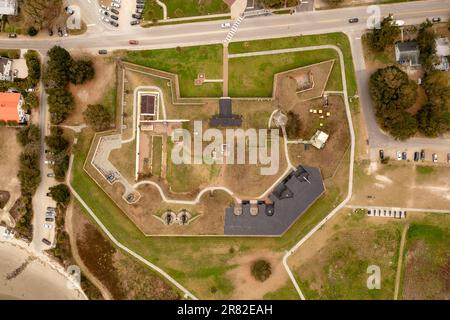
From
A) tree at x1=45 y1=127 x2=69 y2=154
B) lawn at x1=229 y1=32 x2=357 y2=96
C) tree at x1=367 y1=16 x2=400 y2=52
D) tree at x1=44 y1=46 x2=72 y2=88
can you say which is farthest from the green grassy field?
tree at x1=44 y1=46 x2=72 y2=88

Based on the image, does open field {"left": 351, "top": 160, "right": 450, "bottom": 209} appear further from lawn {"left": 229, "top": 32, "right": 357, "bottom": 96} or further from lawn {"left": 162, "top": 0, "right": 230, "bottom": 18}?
lawn {"left": 162, "top": 0, "right": 230, "bottom": 18}

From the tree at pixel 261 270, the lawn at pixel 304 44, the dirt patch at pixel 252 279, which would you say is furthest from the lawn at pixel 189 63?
the tree at pixel 261 270

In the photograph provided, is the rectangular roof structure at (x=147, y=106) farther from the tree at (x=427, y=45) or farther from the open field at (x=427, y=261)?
the open field at (x=427, y=261)

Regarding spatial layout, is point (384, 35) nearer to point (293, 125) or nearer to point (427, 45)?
point (427, 45)

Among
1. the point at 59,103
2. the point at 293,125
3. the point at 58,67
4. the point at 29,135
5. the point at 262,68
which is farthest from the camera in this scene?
the point at 262,68

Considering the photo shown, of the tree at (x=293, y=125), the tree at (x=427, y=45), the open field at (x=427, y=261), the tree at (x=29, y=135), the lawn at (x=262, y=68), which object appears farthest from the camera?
the lawn at (x=262, y=68)

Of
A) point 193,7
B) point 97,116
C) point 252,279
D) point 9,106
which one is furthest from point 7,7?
point 252,279
